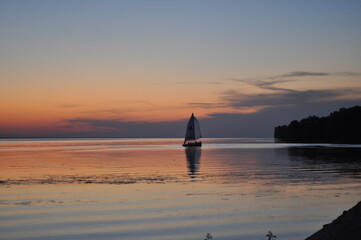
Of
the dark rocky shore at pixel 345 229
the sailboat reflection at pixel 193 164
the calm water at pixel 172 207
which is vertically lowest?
the calm water at pixel 172 207

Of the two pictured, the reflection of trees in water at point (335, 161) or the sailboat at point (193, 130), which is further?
the sailboat at point (193, 130)

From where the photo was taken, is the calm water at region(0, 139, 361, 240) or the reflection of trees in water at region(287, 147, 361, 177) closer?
the calm water at region(0, 139, 361, 240)

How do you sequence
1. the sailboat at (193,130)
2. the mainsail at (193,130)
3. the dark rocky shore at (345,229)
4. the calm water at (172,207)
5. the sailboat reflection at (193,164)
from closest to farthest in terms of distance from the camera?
the dark rocky shore at (345,229)
the calm water at (172,207)
the sailboat reflection at (193,164)
the mainsail at (193,130)
the sailboat at (193,130)

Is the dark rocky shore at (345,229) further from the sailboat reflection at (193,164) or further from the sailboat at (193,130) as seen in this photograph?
the sailboat at (193,130)

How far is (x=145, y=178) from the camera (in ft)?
144

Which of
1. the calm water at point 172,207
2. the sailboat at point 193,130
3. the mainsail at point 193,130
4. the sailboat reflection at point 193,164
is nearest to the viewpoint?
the calm water at point 172,207

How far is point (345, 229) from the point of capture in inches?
553

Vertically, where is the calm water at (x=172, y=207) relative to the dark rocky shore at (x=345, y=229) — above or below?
below

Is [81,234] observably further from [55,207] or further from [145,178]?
[145,178]

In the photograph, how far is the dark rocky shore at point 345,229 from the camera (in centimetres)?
1347

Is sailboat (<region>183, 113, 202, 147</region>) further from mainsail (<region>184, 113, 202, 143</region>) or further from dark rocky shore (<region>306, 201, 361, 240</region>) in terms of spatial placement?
dark rocky shore (<region>306, 201, 361, 240</region>)

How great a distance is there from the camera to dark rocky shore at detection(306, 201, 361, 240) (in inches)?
530

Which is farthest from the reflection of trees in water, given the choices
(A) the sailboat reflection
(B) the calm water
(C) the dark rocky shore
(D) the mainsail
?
(D) the mainsail

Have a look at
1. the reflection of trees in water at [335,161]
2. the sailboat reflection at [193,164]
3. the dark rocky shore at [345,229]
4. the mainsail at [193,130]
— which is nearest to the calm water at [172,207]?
the dark rocky shore at [345,229]
